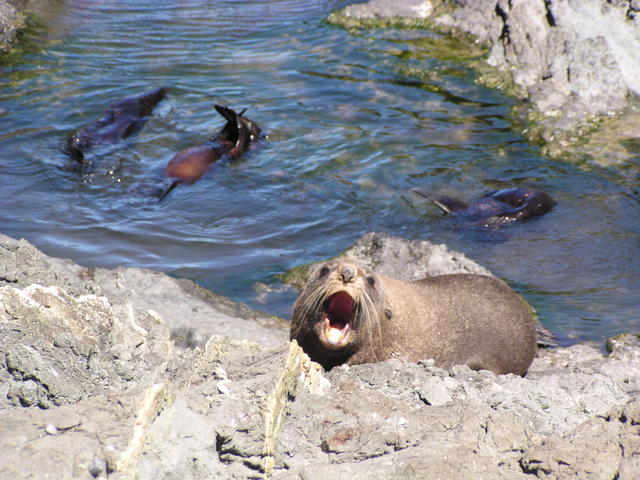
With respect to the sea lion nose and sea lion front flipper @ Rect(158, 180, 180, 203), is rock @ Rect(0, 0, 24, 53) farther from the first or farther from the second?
the sea lion nose

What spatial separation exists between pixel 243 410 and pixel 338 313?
6.73 ft

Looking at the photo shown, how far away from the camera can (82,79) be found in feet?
37.9

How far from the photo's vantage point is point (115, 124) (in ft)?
33.0

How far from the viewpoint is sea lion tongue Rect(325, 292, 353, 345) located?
16.5 ft

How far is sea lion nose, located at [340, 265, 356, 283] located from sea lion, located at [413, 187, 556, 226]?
3.34m

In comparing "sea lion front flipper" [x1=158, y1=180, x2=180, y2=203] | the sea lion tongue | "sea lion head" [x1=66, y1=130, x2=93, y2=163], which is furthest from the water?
the sea lion tongue

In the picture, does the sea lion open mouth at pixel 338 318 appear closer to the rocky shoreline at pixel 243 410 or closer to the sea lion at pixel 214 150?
the rocky shoreline at pixel 243 410

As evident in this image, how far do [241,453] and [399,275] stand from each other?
13.0 feet

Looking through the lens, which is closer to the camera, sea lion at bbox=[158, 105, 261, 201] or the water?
the water

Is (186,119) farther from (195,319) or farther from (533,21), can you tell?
(195,319)

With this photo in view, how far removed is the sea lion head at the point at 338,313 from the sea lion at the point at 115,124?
4.93m

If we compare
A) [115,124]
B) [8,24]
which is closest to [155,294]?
[115,124]

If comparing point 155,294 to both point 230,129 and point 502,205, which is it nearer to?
point 502,205

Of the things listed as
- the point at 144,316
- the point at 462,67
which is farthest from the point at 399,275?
the point at 462,67
